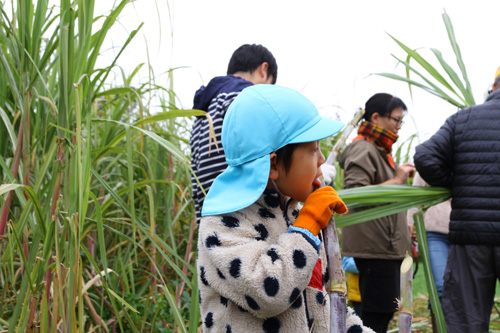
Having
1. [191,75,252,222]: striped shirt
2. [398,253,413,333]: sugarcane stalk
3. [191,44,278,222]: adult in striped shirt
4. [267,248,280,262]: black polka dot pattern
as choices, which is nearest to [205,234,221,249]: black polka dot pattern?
[267,248,280,262]: black polka dot pattern

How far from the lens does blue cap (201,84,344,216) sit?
3.66 ft

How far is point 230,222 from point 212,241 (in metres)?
0.06

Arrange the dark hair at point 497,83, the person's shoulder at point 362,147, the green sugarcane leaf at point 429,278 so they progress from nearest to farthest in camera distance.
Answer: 1. the green sugarcane leaf at point 429,278
2. the dark hair at point 497,83
3. the person's shoulder at point 362,147

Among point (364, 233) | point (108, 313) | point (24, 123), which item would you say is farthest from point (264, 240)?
point (364, 233)

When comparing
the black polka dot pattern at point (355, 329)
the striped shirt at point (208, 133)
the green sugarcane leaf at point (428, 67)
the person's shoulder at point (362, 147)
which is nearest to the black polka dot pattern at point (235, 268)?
the black polka dot pattern at point (355, 329)

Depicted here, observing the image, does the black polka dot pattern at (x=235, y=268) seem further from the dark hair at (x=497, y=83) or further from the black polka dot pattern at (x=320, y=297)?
the dark hair at (x=497, y=83)

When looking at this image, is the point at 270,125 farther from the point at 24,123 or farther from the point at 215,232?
the point at 24,123

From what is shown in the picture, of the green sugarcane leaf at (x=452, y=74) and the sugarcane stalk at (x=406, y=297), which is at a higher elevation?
the green sugarcane leaf at (x=452, y=74)

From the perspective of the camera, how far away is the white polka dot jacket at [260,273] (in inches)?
40.8

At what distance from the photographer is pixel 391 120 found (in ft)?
10.4

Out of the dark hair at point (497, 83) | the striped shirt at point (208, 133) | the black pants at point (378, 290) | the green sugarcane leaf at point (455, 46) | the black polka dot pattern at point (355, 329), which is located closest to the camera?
the black polka dot pattern at point (355, 329)

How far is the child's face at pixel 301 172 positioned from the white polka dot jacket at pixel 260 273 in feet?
0.15

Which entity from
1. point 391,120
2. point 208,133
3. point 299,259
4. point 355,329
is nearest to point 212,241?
point 299,259

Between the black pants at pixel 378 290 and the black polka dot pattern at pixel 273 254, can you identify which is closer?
the black polka dot pattern at pixel 273 254
